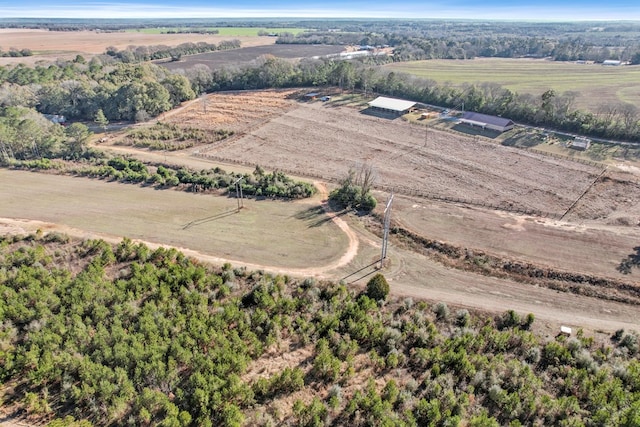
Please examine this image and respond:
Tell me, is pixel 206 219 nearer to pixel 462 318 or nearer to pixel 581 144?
pixel 462 318

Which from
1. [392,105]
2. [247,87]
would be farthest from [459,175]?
[247,87]

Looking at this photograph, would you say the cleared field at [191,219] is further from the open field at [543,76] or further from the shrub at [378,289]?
the open field at [543,76]

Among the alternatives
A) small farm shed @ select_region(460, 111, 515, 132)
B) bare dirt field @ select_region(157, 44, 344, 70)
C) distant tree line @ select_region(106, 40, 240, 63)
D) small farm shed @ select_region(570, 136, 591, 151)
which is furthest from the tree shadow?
distant tree line @ select_region(106, 40, 240, 63)

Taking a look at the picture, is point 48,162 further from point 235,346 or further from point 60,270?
point 235,346

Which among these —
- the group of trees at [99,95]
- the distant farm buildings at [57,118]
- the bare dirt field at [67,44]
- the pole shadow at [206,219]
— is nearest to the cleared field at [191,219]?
the pole shadow at [206,219]

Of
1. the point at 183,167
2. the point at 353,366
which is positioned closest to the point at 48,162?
the point at 183,167

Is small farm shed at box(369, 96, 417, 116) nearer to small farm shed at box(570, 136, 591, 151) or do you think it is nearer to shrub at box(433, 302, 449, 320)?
small farm shed at box(570, 136, 591, 151)

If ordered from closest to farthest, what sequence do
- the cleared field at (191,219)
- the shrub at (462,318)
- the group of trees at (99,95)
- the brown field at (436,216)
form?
the shrub at (462,318) → the brown field at (436,216) → the cleared field at (191,219) → the group of trees at (99,95)
